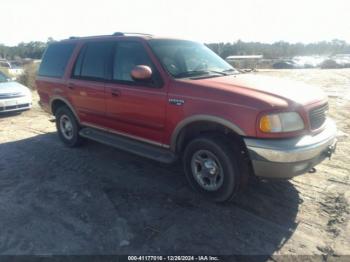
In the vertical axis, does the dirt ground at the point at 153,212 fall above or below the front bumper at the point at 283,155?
below

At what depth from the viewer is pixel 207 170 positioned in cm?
383

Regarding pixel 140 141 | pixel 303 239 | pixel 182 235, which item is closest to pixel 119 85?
pixel 140 141

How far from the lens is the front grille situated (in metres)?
3.53

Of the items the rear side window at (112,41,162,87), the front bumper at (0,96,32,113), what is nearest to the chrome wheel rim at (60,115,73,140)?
the rear side window at (112,41,162,87)

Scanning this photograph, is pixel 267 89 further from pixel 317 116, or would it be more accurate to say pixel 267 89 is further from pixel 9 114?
pixel 9 114

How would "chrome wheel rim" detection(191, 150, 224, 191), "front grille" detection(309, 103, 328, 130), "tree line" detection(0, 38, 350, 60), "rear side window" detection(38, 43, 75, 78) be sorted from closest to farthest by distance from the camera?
"front grille" detection(309, 103, 328, 130) < "chrome wheel rim" detection(191, 150, 224, 191) < "rear side window" detection(38, 43, 75, 78) < "tree line" detection(0, 38, 350, 60)

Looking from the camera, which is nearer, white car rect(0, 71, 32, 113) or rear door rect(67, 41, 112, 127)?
rear door rect(67, 41, 112, 127)

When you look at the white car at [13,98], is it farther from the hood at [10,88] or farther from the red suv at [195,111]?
the red suv at [195,111]

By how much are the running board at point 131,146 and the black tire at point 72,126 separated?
288 mm

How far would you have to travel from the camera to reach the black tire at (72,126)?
5.93 m

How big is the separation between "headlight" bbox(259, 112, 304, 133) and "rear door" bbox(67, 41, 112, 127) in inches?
106

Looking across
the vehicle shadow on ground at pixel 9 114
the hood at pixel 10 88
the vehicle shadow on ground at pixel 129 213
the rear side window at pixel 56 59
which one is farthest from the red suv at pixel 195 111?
the vehicle shadow on ground at pixel 9 114

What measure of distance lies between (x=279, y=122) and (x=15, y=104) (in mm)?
8306

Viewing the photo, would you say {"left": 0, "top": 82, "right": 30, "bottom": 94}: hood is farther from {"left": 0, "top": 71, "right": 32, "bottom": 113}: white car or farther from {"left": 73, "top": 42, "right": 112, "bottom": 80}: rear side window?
{"left": 73, "top": 42, "right": 112, "bottom": 80}: rear side window
